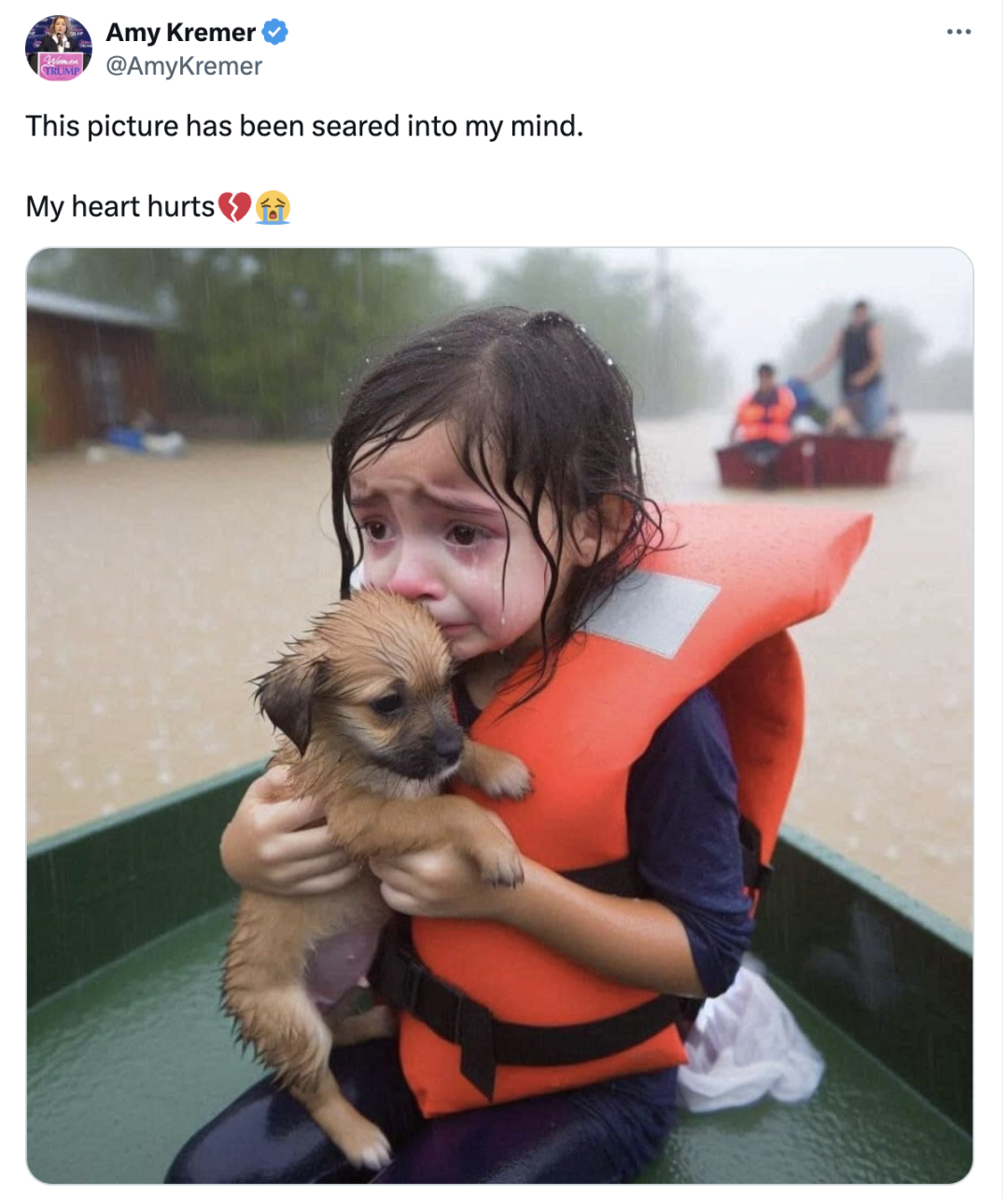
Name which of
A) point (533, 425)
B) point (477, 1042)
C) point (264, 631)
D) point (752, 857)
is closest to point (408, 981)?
point (477, 1042)

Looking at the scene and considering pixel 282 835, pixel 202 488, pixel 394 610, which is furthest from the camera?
pixel 202 488

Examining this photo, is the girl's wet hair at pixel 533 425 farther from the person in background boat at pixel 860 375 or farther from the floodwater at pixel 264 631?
the person in background boat at pixel 860 375

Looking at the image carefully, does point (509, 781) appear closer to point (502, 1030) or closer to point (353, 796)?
point (353, 796)

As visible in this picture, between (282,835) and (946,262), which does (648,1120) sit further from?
(946,262)
